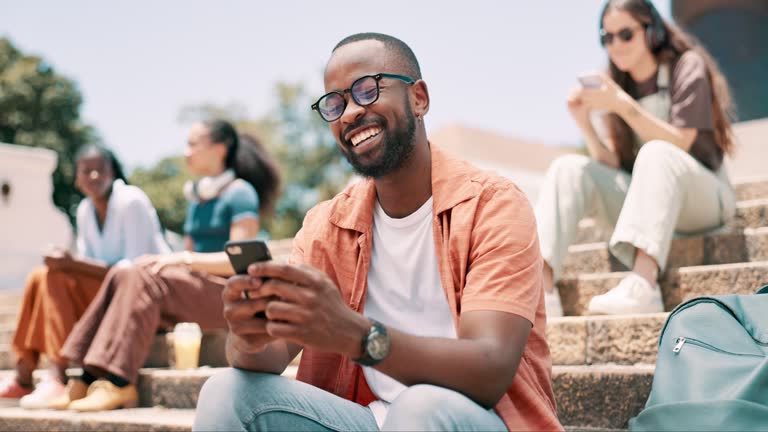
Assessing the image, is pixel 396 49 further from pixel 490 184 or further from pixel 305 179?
pixel 305 179

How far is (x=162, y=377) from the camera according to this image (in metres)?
3.29

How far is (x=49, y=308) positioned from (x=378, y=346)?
2.89 metres

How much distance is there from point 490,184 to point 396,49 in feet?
1.36

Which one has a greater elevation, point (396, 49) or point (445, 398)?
point (396, 49)

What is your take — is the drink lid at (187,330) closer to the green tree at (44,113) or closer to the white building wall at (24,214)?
the white building wall at (24,214)

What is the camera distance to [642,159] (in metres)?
2.93

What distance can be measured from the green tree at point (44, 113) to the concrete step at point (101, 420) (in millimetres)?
22700

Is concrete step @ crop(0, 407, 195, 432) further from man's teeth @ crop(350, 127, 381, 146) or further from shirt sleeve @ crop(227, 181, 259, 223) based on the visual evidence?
→ man's teeth @ crop(350, 127, 381, 146)

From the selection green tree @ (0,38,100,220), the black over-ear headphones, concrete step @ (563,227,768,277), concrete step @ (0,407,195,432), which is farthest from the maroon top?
green tree @ (0,38,100,220)

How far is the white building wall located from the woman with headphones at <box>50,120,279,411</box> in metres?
5.07

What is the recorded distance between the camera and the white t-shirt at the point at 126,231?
12.9ft

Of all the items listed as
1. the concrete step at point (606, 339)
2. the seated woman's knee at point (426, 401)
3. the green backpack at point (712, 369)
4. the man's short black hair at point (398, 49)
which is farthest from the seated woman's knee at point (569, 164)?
the seated woman's knee at point (426, 401)

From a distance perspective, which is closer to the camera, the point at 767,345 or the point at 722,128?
the point at 767,345

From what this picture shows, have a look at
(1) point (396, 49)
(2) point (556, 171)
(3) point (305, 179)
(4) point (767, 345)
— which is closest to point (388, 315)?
(1) point (396, 49)
